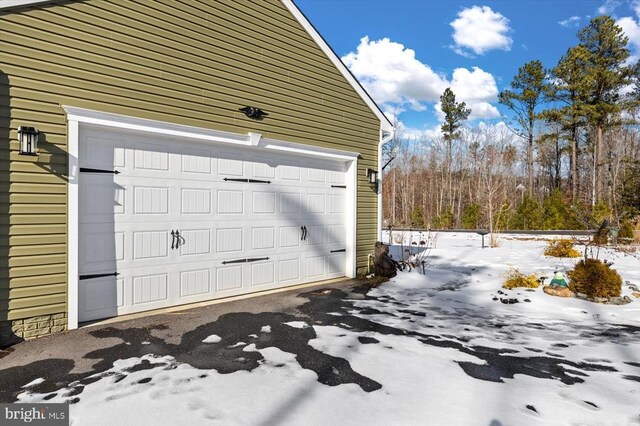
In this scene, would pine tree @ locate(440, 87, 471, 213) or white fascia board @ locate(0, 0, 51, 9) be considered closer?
white fascia board @ locate(0, 0, 51, 9)

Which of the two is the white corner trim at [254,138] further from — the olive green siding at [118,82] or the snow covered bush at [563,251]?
the snow covered bush at [563,251]

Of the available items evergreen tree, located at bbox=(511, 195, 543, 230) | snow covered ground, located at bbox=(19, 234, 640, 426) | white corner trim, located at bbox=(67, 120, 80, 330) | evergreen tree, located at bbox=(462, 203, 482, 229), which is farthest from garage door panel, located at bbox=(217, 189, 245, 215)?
evergreen tree, located at bbox=(511, 195, 543, 230)

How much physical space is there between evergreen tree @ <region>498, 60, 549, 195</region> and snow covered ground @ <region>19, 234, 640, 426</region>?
2124 centimetres

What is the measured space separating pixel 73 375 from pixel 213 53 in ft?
13.6

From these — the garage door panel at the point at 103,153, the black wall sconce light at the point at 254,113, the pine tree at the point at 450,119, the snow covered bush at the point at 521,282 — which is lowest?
the snow covered bush at the point at 521,282

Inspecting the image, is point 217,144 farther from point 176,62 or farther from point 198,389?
point 198,389

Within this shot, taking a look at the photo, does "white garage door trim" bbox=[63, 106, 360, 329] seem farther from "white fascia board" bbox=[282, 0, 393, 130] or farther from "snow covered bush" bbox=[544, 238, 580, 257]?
"snow covered bush" bbox=[544, 238, 580, 257]

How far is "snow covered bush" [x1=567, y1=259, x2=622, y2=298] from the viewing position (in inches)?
199

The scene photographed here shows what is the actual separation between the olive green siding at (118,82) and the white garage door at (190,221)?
0.33 m

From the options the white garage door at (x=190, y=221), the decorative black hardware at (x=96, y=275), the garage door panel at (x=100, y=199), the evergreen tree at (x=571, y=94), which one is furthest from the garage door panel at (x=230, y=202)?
the evergreen tree at (x=571, y=94)

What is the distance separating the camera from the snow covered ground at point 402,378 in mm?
2168

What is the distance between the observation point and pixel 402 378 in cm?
266

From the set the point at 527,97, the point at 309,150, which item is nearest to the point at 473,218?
the point at 527,97

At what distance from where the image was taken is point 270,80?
214 inches
